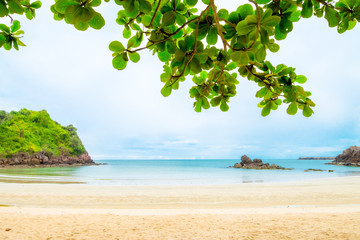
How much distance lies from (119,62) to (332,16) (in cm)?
102

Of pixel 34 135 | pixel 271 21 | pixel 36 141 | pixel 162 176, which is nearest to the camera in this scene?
pixel 271 21

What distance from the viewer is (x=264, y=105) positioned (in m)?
1.48

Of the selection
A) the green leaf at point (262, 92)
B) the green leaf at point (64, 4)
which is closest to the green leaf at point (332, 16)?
the green leaf at point (262, 92)

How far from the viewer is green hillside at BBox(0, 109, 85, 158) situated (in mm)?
38438

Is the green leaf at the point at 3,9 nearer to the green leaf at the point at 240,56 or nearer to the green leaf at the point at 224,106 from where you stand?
the green leaf at the point at 240,56

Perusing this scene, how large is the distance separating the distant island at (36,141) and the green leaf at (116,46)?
45097mm

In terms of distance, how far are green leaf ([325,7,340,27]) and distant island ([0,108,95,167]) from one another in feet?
150

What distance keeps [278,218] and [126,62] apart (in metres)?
4.90

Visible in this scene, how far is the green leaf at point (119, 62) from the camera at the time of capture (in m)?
1.05

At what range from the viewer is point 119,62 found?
3.51 ft

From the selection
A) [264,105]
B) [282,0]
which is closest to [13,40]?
[282,0]

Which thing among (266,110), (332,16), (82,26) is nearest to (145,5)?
(82,26)

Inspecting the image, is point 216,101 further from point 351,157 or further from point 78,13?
point 351,157

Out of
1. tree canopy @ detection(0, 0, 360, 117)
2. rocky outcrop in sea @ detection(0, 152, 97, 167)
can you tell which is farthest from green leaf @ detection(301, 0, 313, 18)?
rocky outcrop in sea @ detection(0, 152, 97, 167)
